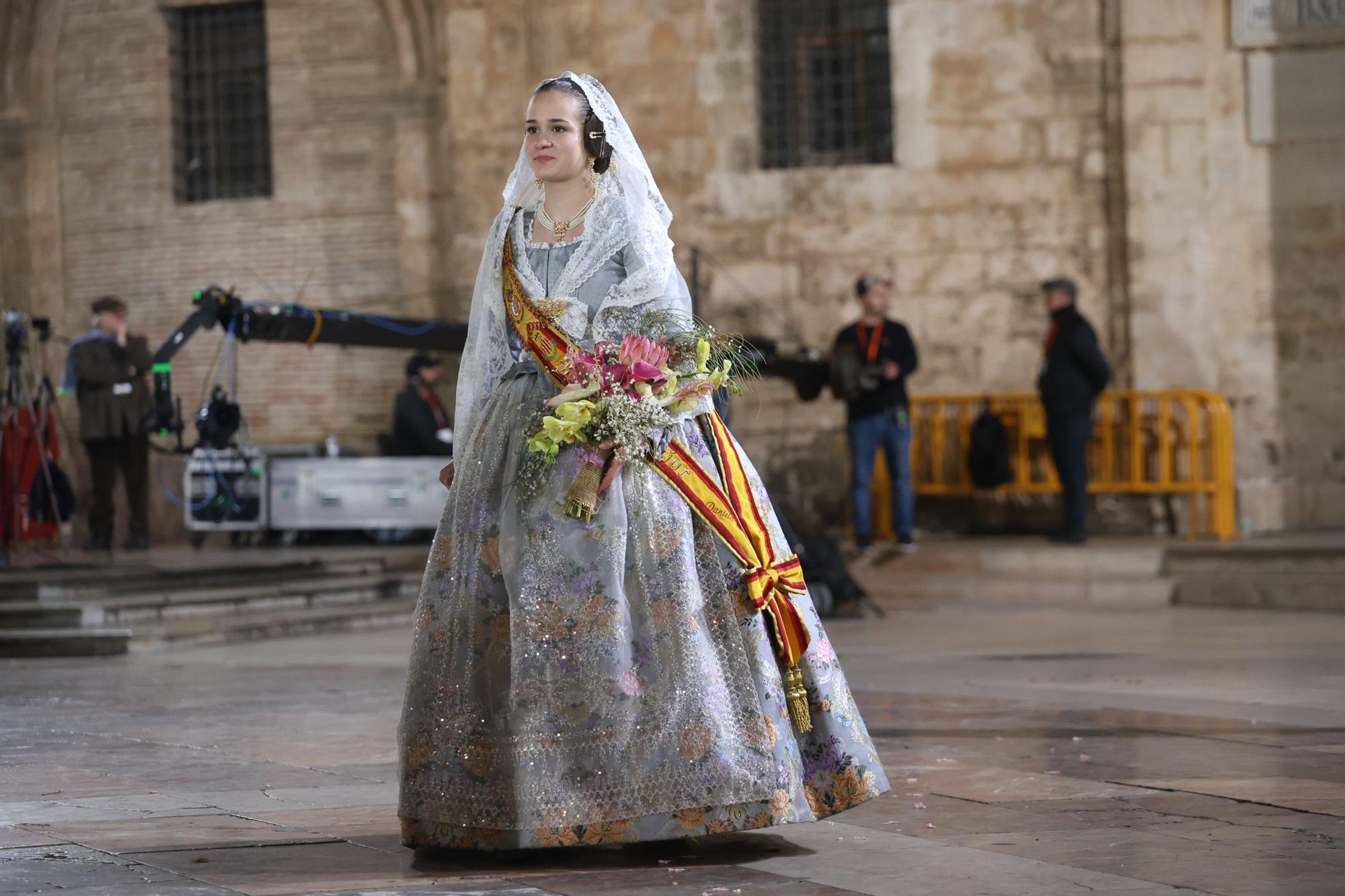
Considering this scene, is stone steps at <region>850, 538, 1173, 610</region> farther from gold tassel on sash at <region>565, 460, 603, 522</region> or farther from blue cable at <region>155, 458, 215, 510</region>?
gold tassel on sash at <region>565, 460, 603, 522</region>

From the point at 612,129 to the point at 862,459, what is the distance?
311 inches

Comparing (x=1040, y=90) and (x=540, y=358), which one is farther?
(x=1040, y=90)

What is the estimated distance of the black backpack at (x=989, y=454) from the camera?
1317cm

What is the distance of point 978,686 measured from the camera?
775 centimetres

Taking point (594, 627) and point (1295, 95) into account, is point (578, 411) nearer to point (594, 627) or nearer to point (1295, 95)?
point (594, 627)

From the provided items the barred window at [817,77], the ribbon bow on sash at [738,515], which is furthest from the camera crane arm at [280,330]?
the ribbon bow on sash at [738,515]

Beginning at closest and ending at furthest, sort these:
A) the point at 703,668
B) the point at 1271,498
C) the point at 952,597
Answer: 1. the point at 703,668
2. the point at 952,597
3. the point at 1271,498

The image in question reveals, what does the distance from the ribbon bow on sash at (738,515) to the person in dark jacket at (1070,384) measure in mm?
7954

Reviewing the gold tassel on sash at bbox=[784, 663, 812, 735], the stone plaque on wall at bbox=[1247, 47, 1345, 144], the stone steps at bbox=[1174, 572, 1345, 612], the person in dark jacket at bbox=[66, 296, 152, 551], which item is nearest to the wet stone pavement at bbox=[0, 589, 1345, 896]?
the gold tassel on sash at bbox=[784, 663, 812, 735]

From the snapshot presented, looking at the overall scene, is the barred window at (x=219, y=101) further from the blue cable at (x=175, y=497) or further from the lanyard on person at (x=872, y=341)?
the lanyard on person at (x=872, y=341)

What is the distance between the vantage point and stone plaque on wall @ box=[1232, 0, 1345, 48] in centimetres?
1406

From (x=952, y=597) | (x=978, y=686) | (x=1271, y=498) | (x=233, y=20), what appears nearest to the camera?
(x=978, y=686)

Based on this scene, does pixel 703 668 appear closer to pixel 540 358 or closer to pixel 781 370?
pixel 540 358

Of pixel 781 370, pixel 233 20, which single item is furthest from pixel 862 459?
pixel 233 20
